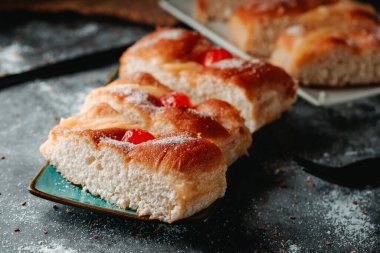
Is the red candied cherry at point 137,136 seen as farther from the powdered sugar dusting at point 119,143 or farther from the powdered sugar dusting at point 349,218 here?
the powdered sugar dusting at point 349,218

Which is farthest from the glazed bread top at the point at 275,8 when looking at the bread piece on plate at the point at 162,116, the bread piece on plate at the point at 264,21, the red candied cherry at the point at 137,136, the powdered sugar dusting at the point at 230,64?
the red candied cherry at the point at 137,136

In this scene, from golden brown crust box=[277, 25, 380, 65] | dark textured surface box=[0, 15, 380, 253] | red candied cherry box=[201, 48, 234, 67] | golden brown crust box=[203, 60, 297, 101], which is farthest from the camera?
golden brown crust box=[277, 25, 380, 65]

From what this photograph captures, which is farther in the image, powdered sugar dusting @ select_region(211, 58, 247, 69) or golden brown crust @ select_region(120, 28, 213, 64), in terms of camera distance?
golden brown crust @ select_region(120, 28, 213, 64)

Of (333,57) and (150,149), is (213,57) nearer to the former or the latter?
(333,57)

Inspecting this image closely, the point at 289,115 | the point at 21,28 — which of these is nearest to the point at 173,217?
the point at 289,115

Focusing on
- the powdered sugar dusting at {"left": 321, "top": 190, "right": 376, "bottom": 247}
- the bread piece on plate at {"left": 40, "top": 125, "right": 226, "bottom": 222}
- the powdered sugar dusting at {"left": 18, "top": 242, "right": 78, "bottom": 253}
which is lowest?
the powdered sugar dusting at {"left": 18, "top": 242, "right": 78, "bottom": 253}

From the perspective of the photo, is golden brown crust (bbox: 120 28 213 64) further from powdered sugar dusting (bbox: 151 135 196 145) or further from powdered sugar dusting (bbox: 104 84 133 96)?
powdered sugar dusting (bbox: 151 135 196 145)

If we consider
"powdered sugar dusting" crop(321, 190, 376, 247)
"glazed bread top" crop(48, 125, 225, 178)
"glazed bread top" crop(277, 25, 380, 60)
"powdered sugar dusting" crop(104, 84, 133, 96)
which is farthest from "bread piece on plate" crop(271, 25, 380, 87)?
"glazed bread top" crop(48, 125, 225, 178)

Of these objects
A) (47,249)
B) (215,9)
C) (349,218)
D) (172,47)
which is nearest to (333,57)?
(172,47)
